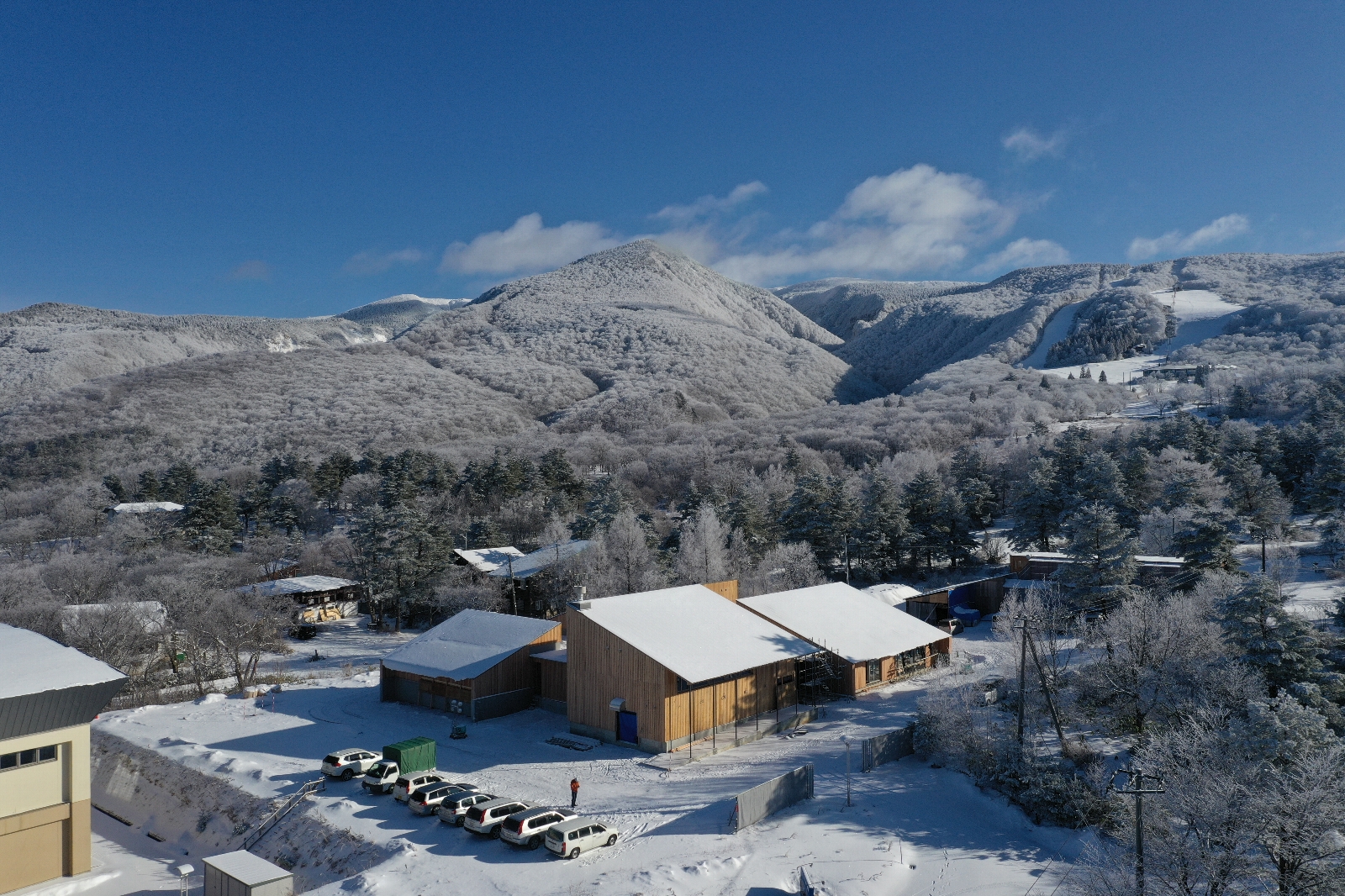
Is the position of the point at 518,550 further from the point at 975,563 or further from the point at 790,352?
the point at 790,352

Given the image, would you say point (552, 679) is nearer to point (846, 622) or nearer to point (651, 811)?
point (651, 811)

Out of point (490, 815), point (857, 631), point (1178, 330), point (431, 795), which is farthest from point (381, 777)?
point (1178, 330)

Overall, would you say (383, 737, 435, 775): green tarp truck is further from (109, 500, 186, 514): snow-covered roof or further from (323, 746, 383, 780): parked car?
(109, 500, 186, 514): snow-covered roof

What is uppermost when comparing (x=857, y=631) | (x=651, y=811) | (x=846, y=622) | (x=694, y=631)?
(x=694, y=631)

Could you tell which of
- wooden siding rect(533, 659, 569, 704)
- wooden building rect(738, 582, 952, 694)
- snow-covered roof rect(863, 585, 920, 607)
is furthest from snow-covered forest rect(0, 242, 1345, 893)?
wooden siding rect(533, 659, 569, 704)

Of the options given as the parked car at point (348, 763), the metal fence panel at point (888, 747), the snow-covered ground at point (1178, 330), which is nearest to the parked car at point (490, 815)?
the parked car at point (348, 763)

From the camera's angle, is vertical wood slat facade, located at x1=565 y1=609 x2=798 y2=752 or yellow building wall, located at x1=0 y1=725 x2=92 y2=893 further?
vertical wood slat facade, located at x1=565 y1=609 x2=798 y2=752

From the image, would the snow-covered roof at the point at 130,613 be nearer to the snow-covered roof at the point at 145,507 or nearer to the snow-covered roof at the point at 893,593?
the snow-covered roof at the point at 145,507
